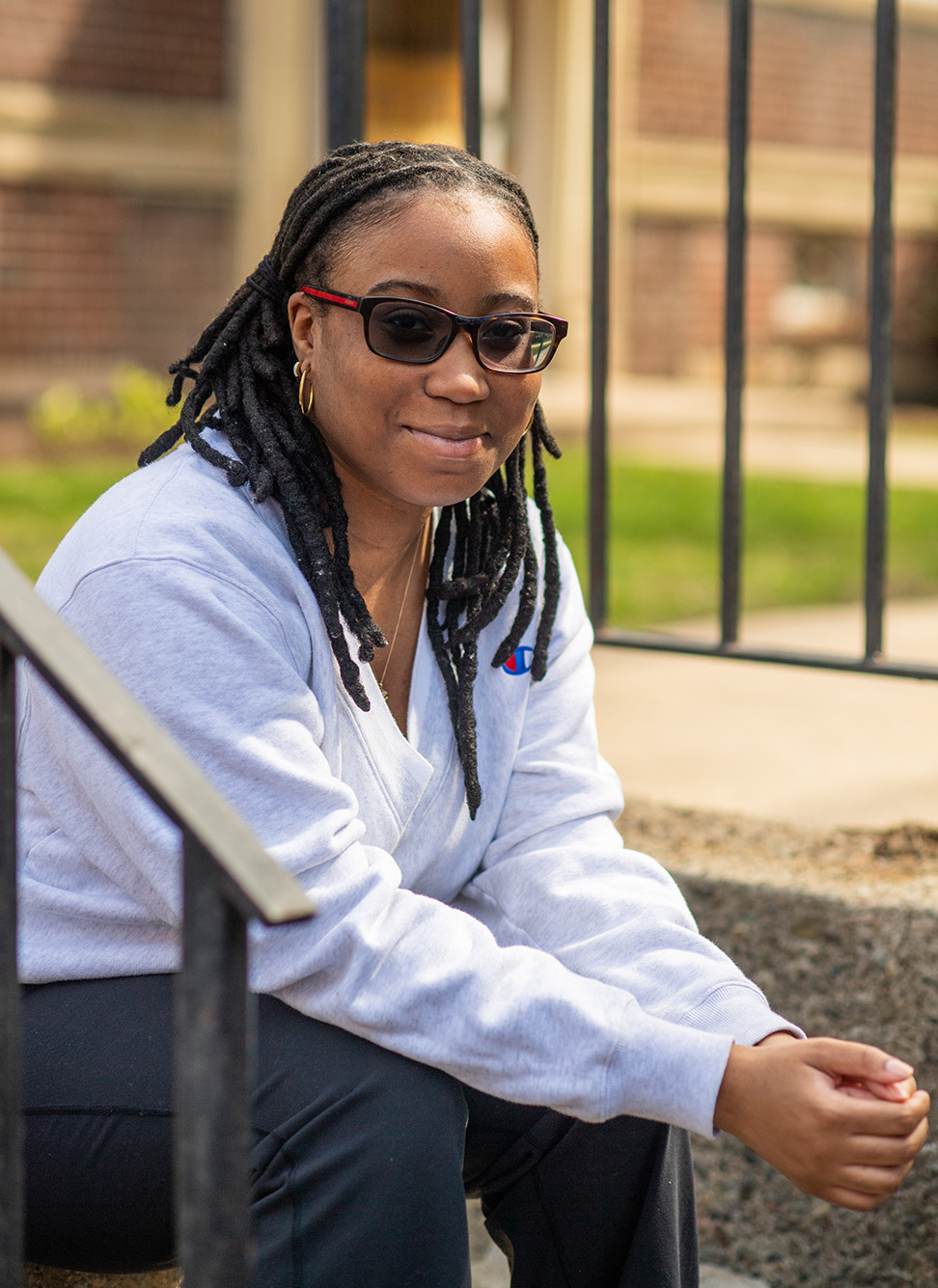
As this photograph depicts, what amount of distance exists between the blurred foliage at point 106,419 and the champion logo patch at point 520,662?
596 cm

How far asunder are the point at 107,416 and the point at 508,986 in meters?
6.85

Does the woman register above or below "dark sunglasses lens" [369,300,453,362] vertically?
below

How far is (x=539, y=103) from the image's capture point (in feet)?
34.7

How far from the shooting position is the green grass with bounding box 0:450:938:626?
534 cm

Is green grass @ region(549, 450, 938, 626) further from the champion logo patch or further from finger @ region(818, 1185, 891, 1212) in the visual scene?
finger @ region(818, 1185, 891, 1212)

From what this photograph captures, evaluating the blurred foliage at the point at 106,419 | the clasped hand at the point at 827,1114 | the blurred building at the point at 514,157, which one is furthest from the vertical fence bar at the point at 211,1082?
the blurred building at the point at 514,157

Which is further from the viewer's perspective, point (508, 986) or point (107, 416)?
point (107, 416)

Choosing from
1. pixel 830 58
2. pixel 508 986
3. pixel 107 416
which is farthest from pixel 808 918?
pixel 830 58

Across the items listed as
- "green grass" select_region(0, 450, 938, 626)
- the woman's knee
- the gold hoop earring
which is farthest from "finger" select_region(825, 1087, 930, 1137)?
"green grass" select_region(0, 450, 938, 626)

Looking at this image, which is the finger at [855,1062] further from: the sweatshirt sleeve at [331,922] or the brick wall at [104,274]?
the brick wall at [104,274]

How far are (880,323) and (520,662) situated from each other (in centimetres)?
93

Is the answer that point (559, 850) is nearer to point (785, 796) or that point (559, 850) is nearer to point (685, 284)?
point (785, 796)

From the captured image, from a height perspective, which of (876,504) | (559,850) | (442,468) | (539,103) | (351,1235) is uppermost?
(539,103)

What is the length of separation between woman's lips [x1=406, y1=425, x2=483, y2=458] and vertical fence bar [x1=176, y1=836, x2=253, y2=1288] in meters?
0.85
